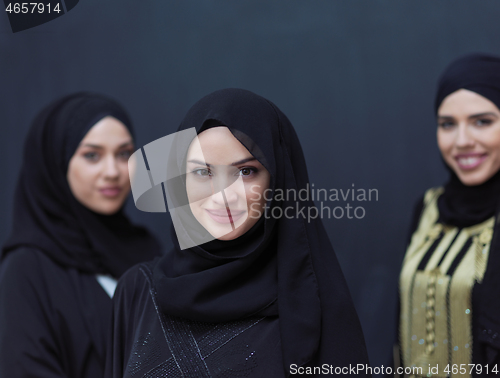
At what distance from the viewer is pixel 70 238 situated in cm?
176

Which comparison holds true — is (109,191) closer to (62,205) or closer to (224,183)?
(62,205)

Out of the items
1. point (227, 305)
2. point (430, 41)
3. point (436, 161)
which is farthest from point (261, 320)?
point (430, 41)

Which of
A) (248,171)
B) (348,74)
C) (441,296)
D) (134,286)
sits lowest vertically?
(441,296)

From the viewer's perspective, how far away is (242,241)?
3.88ft

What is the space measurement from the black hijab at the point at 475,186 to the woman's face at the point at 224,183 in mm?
921

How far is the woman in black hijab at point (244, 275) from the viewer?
1.11 metres

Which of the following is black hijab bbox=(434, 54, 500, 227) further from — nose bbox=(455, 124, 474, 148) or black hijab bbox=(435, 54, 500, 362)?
nose bbox=(455, 124, 474, 148)

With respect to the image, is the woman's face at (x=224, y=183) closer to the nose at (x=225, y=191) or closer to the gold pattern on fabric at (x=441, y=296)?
the nose at (x=225, y=191)

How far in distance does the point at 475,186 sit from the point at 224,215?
41.5 inches

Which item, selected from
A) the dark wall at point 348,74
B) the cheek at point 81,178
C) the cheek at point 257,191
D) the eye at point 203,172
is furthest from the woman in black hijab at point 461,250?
the cheek at point 81,178

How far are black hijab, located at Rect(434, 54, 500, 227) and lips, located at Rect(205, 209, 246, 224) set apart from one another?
96 cm

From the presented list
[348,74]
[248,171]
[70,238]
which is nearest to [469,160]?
[348,74]

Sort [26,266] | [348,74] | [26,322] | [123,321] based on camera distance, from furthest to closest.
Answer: [348,74] < [26,266] < [26,322] < [123,321]

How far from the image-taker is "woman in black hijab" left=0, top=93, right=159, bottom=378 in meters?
1.56
